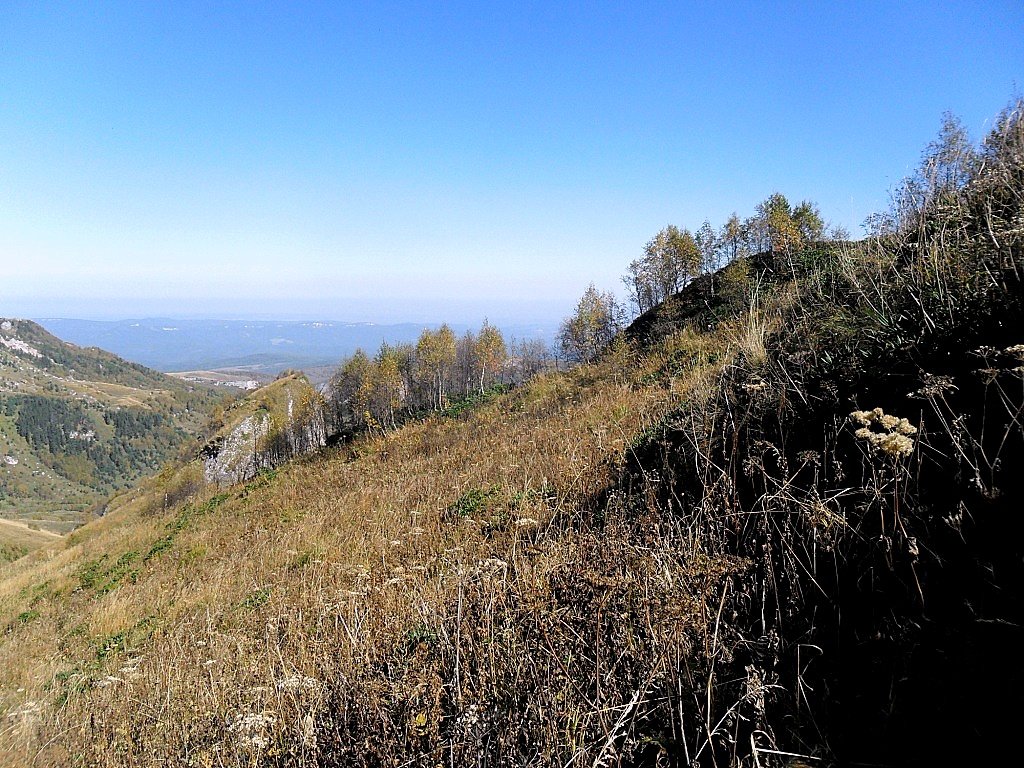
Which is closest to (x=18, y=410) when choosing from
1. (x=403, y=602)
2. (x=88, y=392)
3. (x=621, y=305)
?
(x=88, y=392)

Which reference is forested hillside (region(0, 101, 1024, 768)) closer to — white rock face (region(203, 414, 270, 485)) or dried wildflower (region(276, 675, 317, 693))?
dried wildflower (region(276, 675, 317, 693))

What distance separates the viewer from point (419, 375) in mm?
50406

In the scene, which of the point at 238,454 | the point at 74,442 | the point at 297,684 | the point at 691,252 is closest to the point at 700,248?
the point at 691,252

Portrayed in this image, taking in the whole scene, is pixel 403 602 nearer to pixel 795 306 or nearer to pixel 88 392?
pixel 795 306

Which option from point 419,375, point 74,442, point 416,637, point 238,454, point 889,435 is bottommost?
point 74,442

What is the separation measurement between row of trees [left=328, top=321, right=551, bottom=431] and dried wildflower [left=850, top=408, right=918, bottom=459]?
4089cm

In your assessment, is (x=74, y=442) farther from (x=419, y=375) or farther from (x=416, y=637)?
(x=416, y=637)

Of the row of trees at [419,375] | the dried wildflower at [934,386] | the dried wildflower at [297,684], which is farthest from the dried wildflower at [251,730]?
the row of trees at [419,375]

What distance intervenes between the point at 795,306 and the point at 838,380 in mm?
2576

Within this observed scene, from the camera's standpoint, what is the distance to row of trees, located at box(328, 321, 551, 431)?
4712cm

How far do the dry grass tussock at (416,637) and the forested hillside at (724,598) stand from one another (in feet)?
0.06

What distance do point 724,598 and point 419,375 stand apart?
4959 centimetres

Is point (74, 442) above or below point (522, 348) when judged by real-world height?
below

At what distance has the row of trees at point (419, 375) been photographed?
155 ft
